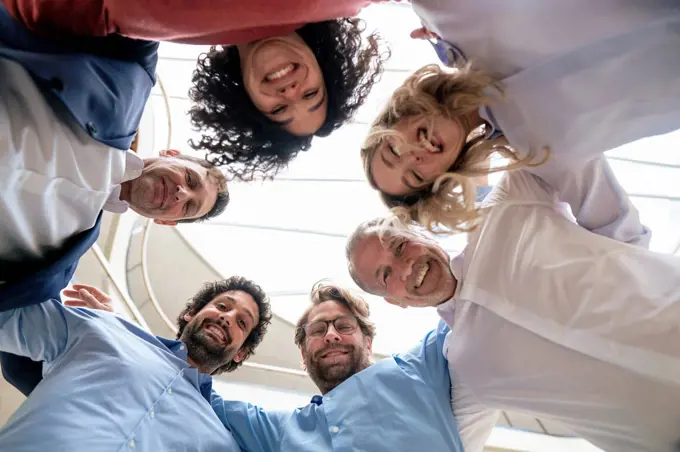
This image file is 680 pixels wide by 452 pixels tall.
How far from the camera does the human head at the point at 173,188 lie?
1.34 m

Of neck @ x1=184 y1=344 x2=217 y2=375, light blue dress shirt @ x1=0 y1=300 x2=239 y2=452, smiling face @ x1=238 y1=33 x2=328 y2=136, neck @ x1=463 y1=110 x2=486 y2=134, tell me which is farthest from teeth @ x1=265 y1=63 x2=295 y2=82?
neck @ x1=184 y1=344 x2=217 y2=375

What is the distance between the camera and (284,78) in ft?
3.34

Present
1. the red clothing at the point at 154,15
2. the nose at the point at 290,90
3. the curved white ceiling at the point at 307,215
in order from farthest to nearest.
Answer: the curved white ceiling at the point at 307,215 → the nose at the point at 290,90 → the red clothing at the point at 154,15

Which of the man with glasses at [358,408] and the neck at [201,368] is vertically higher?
the man with glasses at [358,408]

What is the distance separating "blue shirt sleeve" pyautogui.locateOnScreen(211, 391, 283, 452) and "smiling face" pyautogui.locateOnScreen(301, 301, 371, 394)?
192 mm

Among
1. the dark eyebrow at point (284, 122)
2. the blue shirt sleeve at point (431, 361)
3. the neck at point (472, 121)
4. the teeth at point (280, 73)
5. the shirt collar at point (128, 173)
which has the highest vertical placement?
the teeth at point (280, 73)

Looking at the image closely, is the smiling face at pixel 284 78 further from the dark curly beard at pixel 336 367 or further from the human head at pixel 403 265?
the dark curly beard at pixel 336 367

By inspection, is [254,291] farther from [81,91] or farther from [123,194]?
[81,91]

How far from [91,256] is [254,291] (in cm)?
76

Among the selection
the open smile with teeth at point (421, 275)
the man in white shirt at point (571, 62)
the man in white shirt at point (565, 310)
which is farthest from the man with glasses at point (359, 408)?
the man in white shirt at point (571, 62)

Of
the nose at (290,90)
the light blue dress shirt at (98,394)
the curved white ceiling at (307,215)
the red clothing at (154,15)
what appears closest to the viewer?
the red clothing at (154,15)

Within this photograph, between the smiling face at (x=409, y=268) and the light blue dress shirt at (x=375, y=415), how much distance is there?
20 cm

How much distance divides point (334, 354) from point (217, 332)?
38cm

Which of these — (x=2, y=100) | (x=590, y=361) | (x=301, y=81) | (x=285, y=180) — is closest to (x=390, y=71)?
(x=285, y=180)
